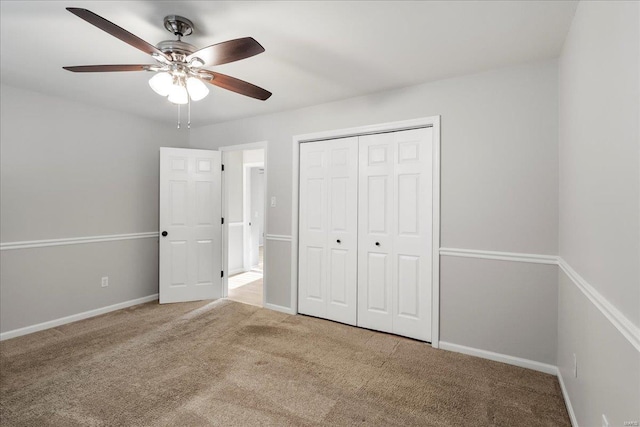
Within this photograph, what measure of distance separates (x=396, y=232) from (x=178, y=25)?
7.99 ft

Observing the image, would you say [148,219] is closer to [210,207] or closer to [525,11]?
[210,207]

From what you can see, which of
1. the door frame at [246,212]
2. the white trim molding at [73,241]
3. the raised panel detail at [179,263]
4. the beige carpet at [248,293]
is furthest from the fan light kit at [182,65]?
the door frame at [246,212]

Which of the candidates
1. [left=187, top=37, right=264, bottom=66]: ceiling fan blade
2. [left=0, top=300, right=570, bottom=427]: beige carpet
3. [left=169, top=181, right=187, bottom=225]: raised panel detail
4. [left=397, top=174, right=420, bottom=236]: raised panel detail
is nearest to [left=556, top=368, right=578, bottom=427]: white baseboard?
[left=0, top=300, right=570, bottom=427]: beige carpet

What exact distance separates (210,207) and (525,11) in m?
3.82

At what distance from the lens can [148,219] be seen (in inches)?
166

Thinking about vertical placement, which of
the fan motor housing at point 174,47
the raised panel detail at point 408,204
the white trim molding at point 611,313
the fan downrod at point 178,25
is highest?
the fan downrod at point 178,25

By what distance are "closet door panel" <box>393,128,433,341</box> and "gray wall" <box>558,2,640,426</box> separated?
106cm

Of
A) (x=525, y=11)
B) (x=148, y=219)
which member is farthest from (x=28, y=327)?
(x=525, y=11)

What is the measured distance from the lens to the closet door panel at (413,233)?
2.92 meters

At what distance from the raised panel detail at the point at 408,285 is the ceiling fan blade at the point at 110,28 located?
2.60 m

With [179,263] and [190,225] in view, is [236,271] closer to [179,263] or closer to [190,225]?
[179,263]

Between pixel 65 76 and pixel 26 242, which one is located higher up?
pixel 65 76

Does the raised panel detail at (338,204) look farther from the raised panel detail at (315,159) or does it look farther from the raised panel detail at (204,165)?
the raised panel detail at (204,165)

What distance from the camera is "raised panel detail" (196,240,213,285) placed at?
4.19m
